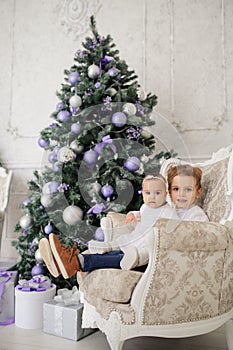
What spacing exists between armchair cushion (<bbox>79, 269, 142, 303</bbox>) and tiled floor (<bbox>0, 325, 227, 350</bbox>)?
427 millimetres

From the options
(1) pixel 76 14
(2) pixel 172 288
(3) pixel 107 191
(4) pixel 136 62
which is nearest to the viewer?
(2) pixel 172 288

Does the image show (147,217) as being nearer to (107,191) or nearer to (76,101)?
(107,191)

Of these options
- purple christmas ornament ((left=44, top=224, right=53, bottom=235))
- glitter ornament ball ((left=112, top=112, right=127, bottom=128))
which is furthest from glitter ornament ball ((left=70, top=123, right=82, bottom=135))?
purple christmas ornament ((left=44, top=224, right=53, bottom=235))

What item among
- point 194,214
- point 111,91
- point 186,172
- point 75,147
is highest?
point 111,91

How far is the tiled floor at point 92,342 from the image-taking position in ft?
6.26

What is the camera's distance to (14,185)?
12.5 feet

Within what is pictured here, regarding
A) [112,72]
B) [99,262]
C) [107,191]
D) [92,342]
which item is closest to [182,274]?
[99,262]

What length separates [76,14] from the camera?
3.74 metres

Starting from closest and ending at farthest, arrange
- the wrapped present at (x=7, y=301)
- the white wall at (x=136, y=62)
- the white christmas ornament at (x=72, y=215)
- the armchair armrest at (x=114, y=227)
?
the armchair armrest at (x=114, y=227)
the wrapped present at (x=7, y=301)
the white christmas ornament at (x=72, y=215)
the white wall at (x=136, y=62)

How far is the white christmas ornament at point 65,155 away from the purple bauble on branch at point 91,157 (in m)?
Answer: 0.09

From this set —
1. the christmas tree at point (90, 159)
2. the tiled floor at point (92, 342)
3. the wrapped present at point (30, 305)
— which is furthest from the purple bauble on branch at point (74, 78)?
the tiled floor at point (92, 342)

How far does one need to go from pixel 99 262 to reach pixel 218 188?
0.72 meters

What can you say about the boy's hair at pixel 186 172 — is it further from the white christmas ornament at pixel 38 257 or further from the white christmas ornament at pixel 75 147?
the white christmas ornament at pixel 38 257

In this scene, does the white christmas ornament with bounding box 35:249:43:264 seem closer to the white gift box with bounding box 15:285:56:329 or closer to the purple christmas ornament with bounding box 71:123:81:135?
the white gift box with bounding box 15:285:56:329
